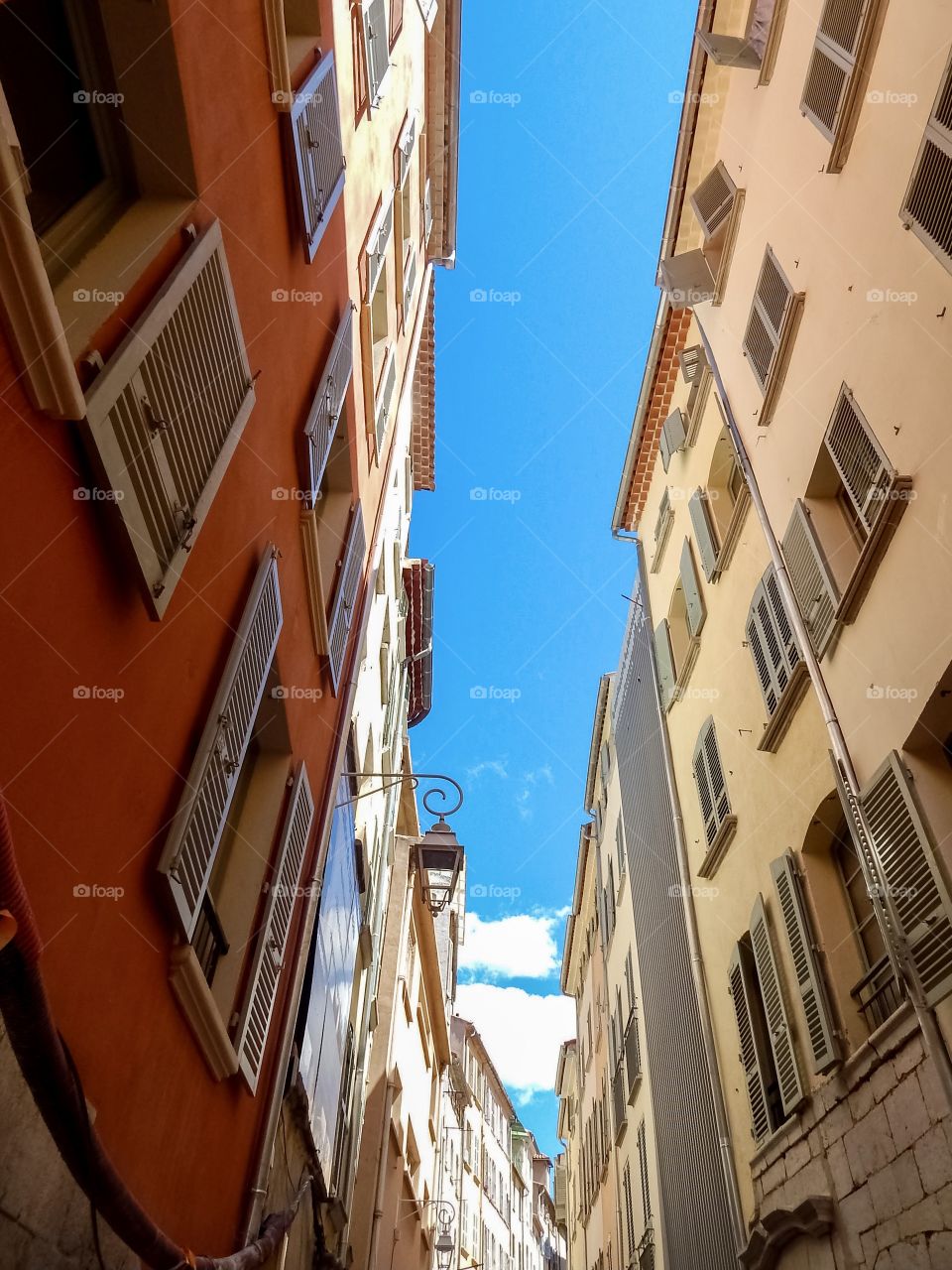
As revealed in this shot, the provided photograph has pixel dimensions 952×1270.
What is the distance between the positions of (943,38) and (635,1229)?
56.5ft

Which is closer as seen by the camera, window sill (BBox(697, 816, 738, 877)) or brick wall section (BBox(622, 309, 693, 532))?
window sill (BBox(697, 816, 738, 877))

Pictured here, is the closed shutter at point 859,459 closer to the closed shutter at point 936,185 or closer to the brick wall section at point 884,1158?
the closed shutter at point 936,185

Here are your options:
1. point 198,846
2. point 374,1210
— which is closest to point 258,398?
point 198,846

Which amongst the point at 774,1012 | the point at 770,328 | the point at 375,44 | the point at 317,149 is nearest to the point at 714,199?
the point at 770,328

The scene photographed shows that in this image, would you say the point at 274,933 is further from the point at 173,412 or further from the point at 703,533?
the point at 703,533

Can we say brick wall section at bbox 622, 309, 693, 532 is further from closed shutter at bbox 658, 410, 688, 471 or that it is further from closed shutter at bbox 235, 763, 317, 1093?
closed shutter at bbox 235, 763, 317, 1093

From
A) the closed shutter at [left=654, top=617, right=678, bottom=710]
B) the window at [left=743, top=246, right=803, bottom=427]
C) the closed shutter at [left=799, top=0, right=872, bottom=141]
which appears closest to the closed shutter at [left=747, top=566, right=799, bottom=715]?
the window at [left=743, top=246, right=803, bottom=427]

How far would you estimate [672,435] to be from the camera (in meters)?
15.5

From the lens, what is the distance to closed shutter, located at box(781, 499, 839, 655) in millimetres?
8033

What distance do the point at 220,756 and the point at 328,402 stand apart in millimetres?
3836

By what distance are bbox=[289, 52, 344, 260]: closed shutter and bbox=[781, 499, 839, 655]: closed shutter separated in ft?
16.8

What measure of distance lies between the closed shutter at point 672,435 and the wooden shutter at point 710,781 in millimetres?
5423

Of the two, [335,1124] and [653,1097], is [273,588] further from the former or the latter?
[653,1097]

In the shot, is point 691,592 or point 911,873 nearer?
point 911,873
